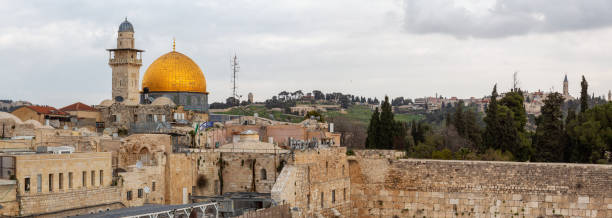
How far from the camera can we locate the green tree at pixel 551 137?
38.3m

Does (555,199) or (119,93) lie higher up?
(119,93)

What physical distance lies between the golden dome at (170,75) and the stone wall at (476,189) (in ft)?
55.8

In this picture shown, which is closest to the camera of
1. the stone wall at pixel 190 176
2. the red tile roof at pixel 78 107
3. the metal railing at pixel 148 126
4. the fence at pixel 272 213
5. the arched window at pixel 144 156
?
the fence at pixel 272 213

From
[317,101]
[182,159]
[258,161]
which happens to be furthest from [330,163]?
[317,101]

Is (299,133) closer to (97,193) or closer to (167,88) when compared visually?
(167,88)

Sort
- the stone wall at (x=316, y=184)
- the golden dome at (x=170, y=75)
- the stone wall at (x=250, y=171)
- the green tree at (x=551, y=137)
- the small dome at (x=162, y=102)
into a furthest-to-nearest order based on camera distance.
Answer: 1. the golden dome at (x=170, y=75)
2. the small dome at (x=162, y=102)
3. the green tree at (x=551, y=137)
4. the stone wall at (x=250, y=171)
5. the stone wall at (x=316, y=184)

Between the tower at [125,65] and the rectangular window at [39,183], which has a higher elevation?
the tower at [125,65]

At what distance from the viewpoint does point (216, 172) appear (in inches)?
1186

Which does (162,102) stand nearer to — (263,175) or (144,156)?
(144,156)

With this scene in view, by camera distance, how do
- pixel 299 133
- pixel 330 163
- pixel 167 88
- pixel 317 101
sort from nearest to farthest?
pixel 330 163 → pixel 299 133 → pixel 167 88 → pixel 317 101

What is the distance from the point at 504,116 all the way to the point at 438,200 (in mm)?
11757

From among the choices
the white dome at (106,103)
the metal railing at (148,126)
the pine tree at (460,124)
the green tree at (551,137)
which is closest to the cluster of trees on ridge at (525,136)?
the green tree at (551,137)

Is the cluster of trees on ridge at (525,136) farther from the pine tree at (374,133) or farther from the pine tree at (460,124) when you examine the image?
the pine tree at (460,124)

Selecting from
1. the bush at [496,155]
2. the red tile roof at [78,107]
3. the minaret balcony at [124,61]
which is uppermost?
the minaret balcony at [124,61]
